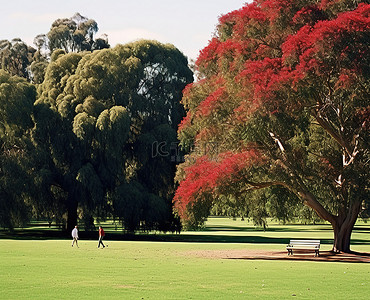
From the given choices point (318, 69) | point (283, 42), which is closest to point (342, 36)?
point (318, 69)

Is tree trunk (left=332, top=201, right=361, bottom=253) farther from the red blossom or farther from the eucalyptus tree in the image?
the eucalyptus tree

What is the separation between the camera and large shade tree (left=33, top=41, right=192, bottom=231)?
4862 centimetres

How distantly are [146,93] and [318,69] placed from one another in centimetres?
2744

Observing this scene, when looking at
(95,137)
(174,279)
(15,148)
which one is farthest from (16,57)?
(174,279)

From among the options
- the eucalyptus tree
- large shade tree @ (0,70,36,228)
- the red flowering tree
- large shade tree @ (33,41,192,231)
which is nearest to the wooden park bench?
the red flowering tree

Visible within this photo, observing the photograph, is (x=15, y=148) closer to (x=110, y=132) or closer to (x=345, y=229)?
(x=110, y=132)

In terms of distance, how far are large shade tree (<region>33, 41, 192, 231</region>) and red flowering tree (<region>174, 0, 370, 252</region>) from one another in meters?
14.8

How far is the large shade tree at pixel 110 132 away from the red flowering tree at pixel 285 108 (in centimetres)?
1482

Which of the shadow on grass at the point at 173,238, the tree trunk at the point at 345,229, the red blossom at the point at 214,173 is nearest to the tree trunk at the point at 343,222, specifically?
the tree trunk at the point at 345,229

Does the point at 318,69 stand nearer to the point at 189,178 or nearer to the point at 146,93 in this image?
the point at 189,178

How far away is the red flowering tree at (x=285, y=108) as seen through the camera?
90.1 ft

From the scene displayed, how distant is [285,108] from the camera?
28.1m

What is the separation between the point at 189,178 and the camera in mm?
31703

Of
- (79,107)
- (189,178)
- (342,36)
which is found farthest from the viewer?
(79,107)
